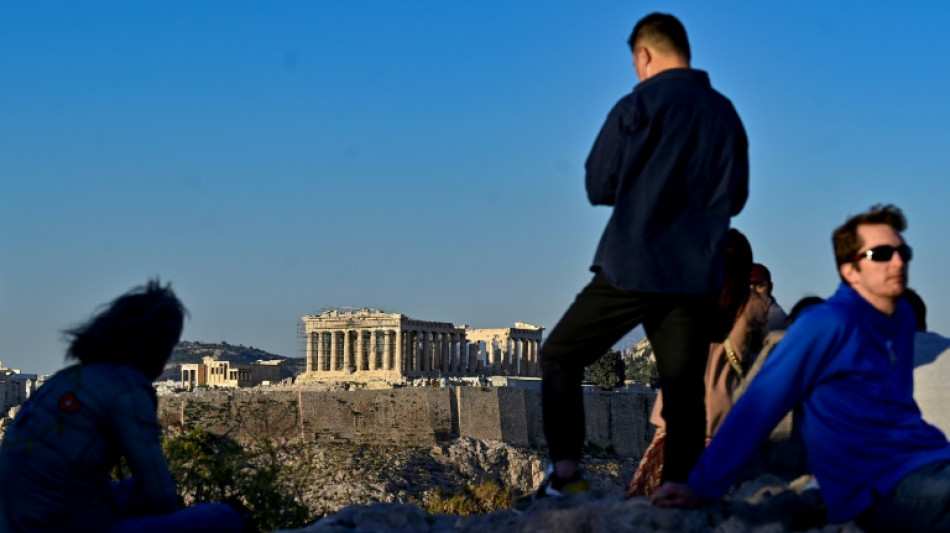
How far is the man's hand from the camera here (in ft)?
12.3

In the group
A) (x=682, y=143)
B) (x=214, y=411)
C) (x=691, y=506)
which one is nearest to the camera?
(x=691, y=506)

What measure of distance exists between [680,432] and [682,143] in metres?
0.94

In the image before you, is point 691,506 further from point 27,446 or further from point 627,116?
point 27,446

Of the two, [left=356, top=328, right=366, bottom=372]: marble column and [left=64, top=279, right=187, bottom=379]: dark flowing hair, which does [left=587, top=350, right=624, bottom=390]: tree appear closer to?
[left=356, top=328, right=366, bottom=372]: marble column

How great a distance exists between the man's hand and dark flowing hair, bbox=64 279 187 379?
1.68m

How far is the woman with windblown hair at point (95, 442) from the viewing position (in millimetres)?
3891

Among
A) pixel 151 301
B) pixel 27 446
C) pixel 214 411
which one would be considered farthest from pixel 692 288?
pixel 214 411

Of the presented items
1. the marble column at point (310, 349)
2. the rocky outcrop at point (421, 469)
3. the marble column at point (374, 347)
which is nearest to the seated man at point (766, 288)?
the rocky outcrop at point (421, 469)

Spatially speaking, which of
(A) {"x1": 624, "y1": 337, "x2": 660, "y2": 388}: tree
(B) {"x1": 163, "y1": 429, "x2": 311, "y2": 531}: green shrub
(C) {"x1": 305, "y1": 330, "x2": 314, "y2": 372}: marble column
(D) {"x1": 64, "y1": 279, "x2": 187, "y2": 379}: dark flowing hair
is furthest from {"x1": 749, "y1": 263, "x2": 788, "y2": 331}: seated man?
(A) {"x1": 624, "y1": 337, "x2": 660, "y2": 388}: tree

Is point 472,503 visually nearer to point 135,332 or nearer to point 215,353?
point 135,332

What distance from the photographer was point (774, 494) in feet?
13.0

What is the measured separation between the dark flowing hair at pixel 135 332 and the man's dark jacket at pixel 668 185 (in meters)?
1.44

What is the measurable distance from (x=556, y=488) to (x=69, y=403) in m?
1.63

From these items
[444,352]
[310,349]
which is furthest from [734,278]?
[310,349]
